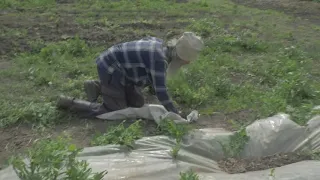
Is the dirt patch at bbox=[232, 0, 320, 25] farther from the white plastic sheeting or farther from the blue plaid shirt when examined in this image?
the blue plaid shirt

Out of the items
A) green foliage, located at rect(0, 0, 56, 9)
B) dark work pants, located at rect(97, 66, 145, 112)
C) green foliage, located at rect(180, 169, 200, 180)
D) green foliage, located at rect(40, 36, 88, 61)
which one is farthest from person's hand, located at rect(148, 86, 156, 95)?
green foliage, located at rect(0, 0, 56, 9)

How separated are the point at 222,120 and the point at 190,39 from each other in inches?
49.0

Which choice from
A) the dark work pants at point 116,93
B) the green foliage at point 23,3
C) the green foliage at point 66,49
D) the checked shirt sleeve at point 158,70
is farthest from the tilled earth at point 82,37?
the green foliage at point 23,3

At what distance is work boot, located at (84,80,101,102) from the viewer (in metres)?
5.17

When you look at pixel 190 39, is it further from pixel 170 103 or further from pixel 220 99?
pixel 220 99

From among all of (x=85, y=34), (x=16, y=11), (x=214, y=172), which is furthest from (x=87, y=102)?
(x=16, y=11)

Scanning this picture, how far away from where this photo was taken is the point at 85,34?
884 cm

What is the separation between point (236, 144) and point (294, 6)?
10865mm

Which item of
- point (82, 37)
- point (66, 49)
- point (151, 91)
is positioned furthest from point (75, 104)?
point (82, 37)

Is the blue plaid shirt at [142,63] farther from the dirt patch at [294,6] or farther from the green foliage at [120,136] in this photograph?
the dirt patch at [294,6]

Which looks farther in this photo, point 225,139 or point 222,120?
point 222,120

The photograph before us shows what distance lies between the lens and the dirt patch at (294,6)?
12.9 meters

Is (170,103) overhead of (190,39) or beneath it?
beneath

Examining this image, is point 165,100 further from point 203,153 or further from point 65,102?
point 65,102
